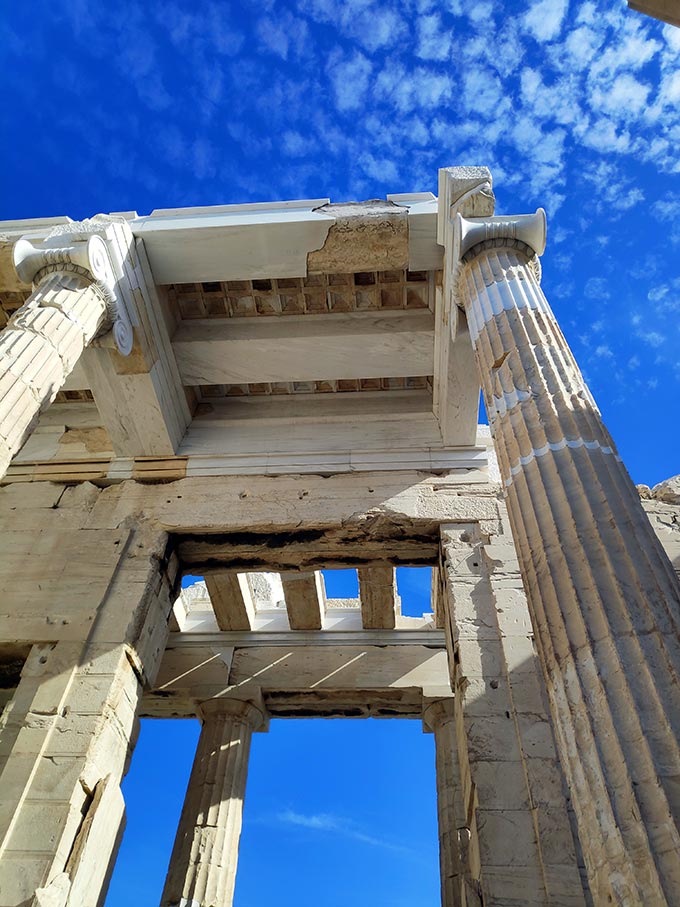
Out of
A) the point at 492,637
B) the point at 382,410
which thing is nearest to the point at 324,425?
the point at 382,410

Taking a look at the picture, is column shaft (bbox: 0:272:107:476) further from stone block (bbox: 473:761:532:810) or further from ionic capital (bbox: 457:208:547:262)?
stone block (bbox: 473:761:532:810)

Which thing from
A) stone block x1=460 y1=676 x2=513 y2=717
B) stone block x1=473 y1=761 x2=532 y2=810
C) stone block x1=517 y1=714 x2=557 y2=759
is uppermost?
stone block x1=460 y1=676 x2=513 y2=717

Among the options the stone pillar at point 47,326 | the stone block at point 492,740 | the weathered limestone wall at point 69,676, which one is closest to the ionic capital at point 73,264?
the stone pillar at point 47,326

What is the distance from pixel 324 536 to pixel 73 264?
15.0 ft

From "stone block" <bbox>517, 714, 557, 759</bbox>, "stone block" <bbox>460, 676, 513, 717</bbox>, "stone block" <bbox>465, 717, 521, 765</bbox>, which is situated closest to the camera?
"stone block" <bbox>517, 714, 557, 759</bbox>

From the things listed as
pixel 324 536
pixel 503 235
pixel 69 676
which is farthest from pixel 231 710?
pixel 503 235

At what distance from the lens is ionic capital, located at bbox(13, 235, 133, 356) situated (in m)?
7.34

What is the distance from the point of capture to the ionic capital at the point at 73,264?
24.1 ft

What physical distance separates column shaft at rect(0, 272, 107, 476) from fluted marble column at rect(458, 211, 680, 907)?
14.1ft

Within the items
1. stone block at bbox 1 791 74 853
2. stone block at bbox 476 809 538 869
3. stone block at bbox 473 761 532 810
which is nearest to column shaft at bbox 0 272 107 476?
stone block at bbox 1 791 74 853

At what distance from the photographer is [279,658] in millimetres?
11633

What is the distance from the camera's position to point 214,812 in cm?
979

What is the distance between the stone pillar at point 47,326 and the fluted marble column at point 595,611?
431 cm

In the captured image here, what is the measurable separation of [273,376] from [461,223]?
3.92 metres
